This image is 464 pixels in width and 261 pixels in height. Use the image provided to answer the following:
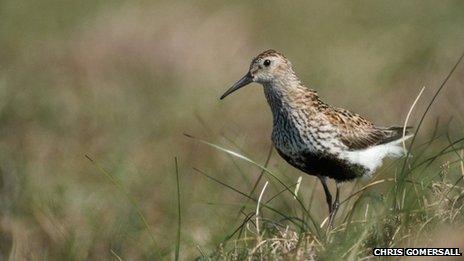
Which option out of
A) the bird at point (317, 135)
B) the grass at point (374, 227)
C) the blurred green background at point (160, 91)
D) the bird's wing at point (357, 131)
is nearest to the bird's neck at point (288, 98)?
the bird at point (317, 135)

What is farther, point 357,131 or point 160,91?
point 160,91

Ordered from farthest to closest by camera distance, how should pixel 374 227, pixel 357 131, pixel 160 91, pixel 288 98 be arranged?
pixel 160 91 → pixel 357 131 → pixel 288 98 → pixel 374 227

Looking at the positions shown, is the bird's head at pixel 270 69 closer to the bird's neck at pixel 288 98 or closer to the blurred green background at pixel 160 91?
the bird's neck at pixel 288 98

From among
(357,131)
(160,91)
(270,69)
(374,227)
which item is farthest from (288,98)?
(160,91)

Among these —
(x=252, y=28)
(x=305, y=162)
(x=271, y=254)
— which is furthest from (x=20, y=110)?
(x=271, y=254)

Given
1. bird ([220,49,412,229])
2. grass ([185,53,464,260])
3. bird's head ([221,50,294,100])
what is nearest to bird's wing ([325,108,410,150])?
bird ([220,49,412,229])

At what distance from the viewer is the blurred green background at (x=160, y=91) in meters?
9.98

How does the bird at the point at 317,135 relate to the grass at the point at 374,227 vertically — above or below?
above

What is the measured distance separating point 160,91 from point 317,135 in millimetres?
5986

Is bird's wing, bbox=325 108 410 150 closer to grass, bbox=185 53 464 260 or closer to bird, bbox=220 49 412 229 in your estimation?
bird, bbox=220 49 412 229

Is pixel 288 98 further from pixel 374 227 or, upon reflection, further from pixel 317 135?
pixel 374 227

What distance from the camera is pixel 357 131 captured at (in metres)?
7.72

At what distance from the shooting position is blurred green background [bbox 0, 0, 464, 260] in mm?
9977

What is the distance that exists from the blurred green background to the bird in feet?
5.09
